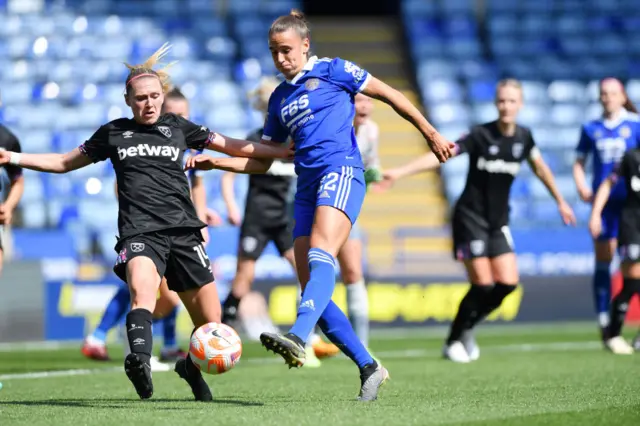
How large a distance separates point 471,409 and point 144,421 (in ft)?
5.08

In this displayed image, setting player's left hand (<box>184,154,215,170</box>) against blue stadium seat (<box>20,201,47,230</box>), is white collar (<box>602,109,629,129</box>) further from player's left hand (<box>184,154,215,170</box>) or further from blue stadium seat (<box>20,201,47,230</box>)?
blue stadium seat (<box>20,201,47,230</box>)

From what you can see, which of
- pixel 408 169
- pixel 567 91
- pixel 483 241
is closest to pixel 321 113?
pixel 408 169

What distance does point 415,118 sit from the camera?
6141mm

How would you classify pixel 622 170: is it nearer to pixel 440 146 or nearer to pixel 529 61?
pixel 440 146

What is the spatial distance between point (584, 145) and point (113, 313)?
15.5 ft

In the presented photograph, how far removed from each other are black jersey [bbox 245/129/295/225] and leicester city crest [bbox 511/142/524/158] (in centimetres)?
188

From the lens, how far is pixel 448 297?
1539cm

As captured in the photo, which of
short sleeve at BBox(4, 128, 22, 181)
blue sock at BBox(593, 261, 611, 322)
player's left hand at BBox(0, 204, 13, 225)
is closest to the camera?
player's left hand at BBox(0, 204, 13, 225)

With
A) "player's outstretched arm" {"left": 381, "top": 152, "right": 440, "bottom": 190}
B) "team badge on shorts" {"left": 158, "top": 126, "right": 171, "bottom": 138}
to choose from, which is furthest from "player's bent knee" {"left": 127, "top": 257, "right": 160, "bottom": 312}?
"player's outstretched arm" {"left": 381, "top": 152, "right": 440, "bottom": 190}

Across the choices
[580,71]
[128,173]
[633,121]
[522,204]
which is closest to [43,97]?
[522,204]

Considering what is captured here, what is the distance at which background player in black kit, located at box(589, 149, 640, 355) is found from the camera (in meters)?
10.3

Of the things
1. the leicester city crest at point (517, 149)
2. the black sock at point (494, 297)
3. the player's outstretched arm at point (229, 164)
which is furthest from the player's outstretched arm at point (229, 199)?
the player's outstretched arm at point (229, 164)

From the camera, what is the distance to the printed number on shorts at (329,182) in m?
6.02

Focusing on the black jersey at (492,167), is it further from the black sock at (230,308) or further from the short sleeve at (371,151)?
the black sock at (230,308)
